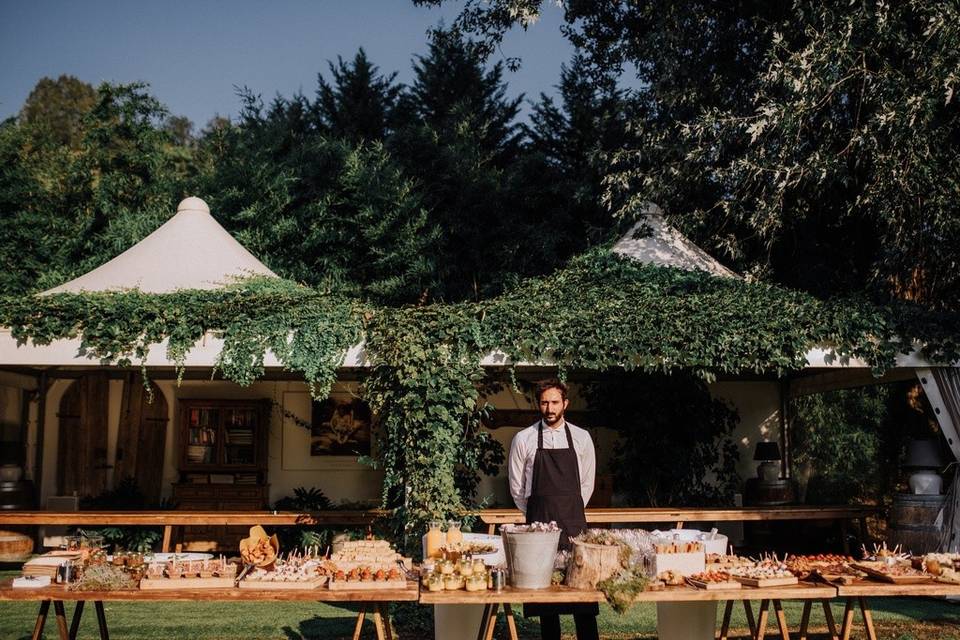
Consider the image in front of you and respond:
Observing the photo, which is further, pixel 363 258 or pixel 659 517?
pixel 363 258

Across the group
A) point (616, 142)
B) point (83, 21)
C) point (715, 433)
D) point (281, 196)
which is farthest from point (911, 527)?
point (83, 21)

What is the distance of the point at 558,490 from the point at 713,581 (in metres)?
1.01

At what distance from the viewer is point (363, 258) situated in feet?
52.7

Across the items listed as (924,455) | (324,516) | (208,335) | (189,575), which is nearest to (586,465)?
(189,575)

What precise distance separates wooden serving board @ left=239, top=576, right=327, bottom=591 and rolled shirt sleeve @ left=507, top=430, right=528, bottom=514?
1.22 meters

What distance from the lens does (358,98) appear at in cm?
1853

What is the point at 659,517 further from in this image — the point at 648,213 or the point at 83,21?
the point at 83,21

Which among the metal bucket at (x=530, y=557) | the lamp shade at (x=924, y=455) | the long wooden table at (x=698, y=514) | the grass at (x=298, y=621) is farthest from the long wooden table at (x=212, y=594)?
the lamp shade at (x=924, y=455)

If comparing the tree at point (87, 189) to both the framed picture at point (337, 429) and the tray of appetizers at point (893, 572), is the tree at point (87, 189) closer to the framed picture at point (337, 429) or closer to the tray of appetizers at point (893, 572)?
the framed picture at point (337, 429)

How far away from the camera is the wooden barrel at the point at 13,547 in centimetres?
1067

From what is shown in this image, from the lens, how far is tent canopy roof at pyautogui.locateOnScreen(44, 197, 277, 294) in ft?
30.8

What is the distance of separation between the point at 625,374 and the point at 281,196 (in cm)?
747

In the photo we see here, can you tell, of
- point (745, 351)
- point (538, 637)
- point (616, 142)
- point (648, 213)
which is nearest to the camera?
point (538, 637)

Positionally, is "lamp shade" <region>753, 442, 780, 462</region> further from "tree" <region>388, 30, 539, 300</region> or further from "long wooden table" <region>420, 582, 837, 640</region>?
"long wooden table" <region>420, 582, 837, 640</region>
